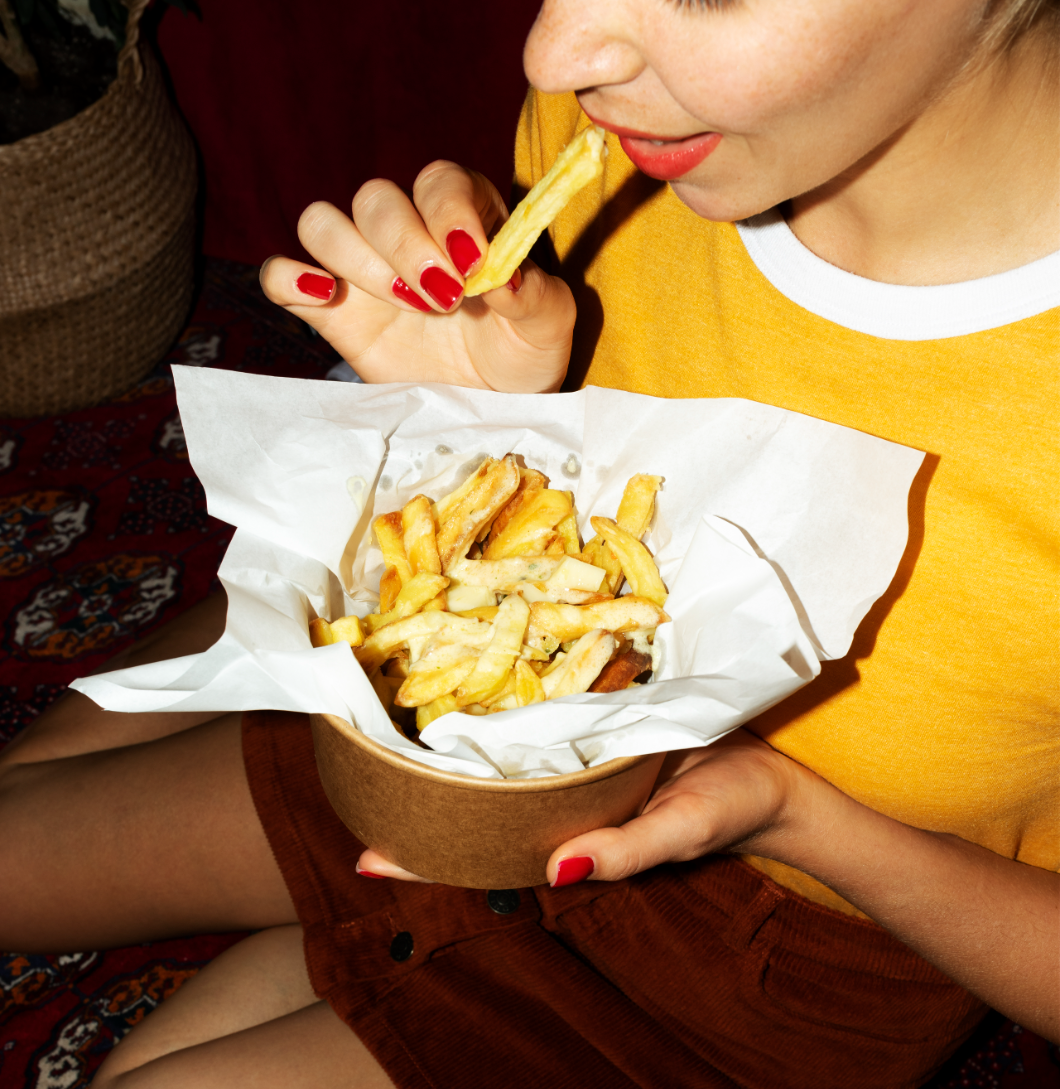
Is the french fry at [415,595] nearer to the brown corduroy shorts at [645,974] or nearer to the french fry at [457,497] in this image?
the french fry at [457,497]

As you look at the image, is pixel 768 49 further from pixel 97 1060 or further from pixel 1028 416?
pixel 97 1060

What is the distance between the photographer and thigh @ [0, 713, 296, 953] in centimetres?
129

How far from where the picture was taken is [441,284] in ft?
3.10

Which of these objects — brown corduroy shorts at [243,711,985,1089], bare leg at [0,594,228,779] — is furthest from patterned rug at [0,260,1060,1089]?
brown corduroy shorts at [243,711,985,1089]

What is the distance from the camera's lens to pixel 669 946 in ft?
3.87

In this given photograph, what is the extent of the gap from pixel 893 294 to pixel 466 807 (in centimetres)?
63

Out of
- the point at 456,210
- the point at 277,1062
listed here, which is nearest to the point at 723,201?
the point at 456,210

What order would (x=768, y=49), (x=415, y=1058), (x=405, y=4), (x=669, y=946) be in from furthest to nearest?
1. (x=405, y=4)
2. (x=669, y=946)
3. (x=415, y=1058)
4. (x=768, y=49)

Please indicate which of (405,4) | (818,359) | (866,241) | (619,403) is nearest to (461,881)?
(619,403)

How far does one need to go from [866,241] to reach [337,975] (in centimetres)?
103

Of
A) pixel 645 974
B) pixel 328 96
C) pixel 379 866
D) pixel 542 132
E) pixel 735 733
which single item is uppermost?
pixel 542 132

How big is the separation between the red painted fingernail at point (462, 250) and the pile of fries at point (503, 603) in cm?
20

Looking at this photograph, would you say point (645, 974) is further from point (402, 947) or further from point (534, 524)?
point (534, 524)

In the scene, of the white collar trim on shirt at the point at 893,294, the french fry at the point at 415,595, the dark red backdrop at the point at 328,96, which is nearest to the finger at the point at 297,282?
the french fry at the point at 415,595
